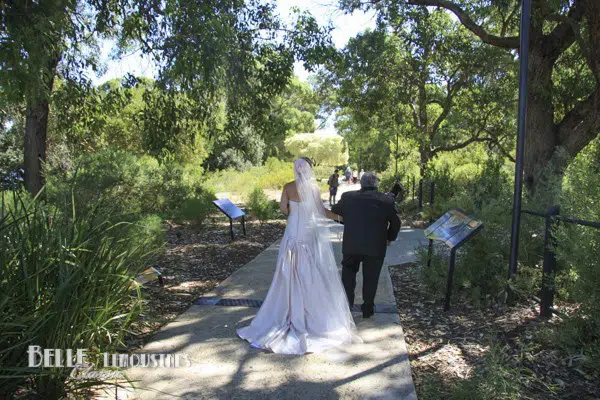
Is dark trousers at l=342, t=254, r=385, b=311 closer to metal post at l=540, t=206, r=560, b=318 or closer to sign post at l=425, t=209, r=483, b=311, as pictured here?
sign post at l=425, t=209, r=483, b=311

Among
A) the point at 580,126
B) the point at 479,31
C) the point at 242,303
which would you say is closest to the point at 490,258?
the point at 242,303

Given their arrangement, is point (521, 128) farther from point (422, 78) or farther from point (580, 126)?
point (422, 78)

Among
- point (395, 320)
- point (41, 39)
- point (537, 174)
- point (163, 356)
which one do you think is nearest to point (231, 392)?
point (163, 356)

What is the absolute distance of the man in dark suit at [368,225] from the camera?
191 inches

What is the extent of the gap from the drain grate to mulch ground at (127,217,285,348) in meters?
0.19

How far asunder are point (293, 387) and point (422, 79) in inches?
558

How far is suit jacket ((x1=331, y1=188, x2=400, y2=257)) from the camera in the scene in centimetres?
484

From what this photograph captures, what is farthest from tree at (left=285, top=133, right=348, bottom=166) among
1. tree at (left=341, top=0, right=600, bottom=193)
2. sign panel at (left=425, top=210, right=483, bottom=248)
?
sign panel at (left=425, top=210, right=483, bottom=248)

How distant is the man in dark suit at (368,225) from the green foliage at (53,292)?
226cm

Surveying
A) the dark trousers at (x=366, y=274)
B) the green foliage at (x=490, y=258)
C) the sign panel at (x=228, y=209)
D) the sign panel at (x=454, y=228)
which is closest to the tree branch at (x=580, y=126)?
the green foliage at (x=490, y=258)

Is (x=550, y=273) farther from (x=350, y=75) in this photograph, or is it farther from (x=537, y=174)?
(x=350, y=75)

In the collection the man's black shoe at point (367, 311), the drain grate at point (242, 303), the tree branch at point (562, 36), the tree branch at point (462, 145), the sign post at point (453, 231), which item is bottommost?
the drain grate at point (242, 303)

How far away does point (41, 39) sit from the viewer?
4.95 meters

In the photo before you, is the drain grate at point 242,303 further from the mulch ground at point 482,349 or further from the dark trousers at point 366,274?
the dark trousers at point 366,274
